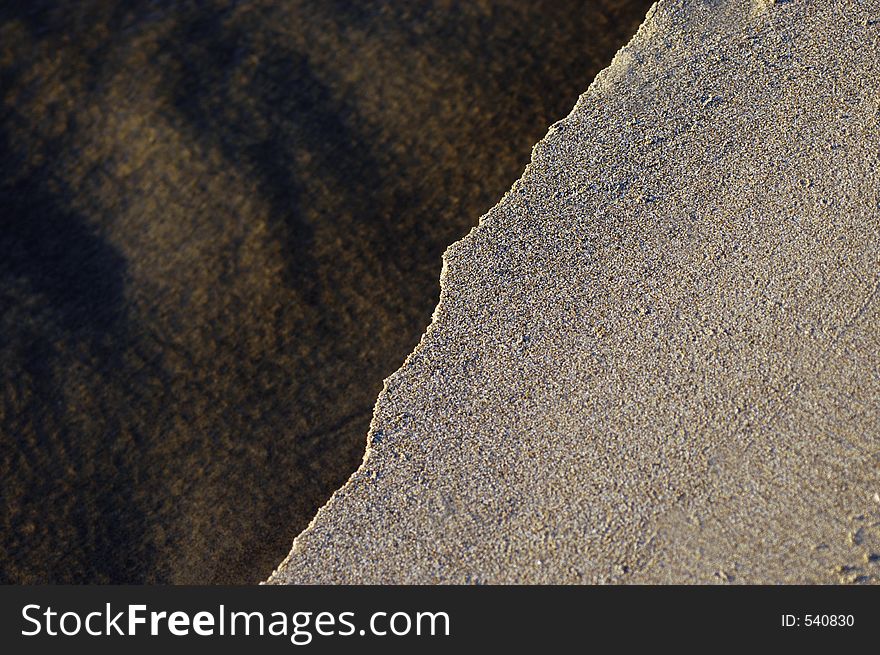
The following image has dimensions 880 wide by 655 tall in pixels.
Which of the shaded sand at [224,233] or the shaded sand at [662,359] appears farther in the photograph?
the shaded sand at [224,233]

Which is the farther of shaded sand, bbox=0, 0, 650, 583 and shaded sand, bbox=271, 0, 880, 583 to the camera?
shaded sand, bbox=0, 0, 650, 583

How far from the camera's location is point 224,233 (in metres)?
4.68

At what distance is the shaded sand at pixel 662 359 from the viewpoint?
10.4 ft

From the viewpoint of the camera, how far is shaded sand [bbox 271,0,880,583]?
317 centimetres

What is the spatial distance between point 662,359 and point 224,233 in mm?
2450

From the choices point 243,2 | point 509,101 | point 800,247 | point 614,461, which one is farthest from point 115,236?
point 800,247

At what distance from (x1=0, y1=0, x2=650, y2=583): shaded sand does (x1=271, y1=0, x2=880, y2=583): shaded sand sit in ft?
2.01

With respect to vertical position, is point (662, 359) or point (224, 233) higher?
point (224, 233)

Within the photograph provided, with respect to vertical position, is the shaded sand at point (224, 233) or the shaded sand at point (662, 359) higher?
the shaded sand at point (224, 233)

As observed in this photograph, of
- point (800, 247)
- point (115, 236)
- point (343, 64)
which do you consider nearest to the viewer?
point (800, 247)

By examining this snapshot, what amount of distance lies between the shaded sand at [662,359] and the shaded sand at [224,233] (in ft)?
2.01

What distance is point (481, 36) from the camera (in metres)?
5.30

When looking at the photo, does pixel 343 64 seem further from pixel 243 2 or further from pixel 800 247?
pixel 800 247

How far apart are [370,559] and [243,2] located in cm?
387
